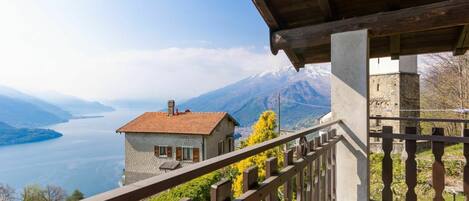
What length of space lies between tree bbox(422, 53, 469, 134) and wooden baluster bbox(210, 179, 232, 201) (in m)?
12.8

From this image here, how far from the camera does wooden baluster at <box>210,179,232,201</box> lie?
80cm

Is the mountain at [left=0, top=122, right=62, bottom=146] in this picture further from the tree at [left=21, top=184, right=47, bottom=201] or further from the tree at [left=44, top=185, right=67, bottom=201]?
the tree at [left=44, top=185, right=67, bottom=201]

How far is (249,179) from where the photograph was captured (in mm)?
1019

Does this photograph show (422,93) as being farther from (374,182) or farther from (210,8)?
(210,8)

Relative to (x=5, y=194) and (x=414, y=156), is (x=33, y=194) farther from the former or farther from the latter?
(x=414, y=156)

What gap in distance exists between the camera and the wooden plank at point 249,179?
39.8 inches

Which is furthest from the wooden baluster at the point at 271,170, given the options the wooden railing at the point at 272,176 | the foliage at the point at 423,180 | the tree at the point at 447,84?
the tree at the point at 447,84

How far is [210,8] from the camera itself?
2678 cm

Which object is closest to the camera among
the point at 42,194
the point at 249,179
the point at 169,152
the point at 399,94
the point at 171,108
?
the point at 249,179

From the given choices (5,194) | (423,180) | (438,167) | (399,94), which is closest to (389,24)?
(438,167)

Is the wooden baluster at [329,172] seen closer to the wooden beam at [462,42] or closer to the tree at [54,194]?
the wooden beam at [462,42]

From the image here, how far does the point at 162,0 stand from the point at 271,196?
20194mm

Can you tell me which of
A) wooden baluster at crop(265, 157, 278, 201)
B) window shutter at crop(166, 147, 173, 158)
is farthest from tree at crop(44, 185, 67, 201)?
wooden baluster at crop(265, 157, 278, 201)

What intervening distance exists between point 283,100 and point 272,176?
285 ft
